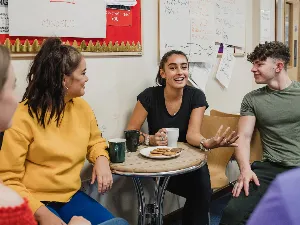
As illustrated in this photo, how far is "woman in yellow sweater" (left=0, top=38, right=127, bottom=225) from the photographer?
166 cm

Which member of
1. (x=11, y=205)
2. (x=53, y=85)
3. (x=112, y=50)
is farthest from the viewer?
(x=112, y=50)

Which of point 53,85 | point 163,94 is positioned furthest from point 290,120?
point 53,85

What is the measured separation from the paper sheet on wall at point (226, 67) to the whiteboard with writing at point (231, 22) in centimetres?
8

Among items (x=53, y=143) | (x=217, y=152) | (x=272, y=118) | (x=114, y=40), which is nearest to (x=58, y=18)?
(x=114, y=40)

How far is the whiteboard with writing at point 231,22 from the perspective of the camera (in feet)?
11.0

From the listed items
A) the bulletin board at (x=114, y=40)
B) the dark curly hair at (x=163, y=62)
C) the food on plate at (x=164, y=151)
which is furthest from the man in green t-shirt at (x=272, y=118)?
the bulletin board at (x=114, y=40)

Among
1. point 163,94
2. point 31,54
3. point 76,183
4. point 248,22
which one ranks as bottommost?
point 76,183

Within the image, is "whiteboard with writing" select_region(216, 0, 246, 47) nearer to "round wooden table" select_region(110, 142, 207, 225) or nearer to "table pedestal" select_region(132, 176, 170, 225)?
"round wooden table" select_region(110, 142, 207, 225)

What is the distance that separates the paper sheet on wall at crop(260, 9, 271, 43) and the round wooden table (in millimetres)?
2043

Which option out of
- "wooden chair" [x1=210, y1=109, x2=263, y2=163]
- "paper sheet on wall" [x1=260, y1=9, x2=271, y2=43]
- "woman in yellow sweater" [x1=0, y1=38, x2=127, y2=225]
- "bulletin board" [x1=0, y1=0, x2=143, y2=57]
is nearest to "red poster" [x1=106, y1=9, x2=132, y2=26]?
"bulletin board" [x1=0, y1=0, x2=143, y2=57]

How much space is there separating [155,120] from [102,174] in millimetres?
701

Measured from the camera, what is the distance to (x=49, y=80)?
1.80m

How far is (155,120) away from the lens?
2471 mm

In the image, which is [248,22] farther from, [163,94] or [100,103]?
[100,103]
